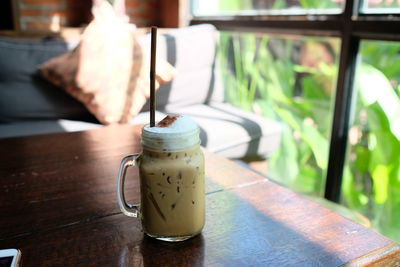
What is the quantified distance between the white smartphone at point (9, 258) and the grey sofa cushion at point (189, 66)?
1.65 m

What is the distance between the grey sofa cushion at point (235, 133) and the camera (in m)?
1.88

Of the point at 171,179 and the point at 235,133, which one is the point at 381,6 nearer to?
the point at 235,133

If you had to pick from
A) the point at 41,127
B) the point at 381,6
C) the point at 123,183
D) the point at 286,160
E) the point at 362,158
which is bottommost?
the point at 286,160

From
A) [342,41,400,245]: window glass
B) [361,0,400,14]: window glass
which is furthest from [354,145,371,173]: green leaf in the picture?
[361,0,400,14]: window glass

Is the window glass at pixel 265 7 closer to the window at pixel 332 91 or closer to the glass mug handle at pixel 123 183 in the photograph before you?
the window at pixel 332 91

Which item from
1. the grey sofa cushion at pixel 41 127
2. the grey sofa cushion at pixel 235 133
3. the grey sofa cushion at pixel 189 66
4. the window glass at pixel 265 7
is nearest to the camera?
the grey sofa cushion at pixel 41 127

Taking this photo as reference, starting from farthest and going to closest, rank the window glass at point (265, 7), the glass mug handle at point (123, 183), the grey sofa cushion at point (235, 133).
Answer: the window glass at point (265, 7) → the grey sofa cushion at point (235, 133) → the glass mug handle at point (123, 183)

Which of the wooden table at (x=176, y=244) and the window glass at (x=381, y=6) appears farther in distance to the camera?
the window glass at (x=381, y=6)

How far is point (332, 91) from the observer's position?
1975mm

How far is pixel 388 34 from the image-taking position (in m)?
1.63

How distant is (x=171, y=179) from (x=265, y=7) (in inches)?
80.3

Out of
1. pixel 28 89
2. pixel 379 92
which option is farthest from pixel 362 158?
pixel 28 89

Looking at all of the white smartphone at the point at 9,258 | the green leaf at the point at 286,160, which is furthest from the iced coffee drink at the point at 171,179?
the green leaf at the point at 286,160

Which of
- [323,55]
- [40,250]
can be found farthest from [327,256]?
[323,55]
